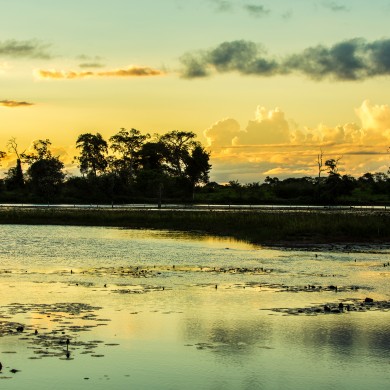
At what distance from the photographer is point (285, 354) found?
19.2 m

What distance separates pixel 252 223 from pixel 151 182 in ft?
306

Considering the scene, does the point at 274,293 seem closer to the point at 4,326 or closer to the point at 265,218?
the point at 4,326

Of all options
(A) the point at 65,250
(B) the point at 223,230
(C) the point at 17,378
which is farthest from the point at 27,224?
(C) the point at 17,378

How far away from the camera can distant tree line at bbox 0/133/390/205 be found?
529ft

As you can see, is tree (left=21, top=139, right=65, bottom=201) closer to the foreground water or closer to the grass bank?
the grass bank

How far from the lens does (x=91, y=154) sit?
18950 centimetres

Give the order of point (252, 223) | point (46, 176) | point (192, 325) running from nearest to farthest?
1. point (192, 325)
2. point (252, 223)
3. point (46, 176)

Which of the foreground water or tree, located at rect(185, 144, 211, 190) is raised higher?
tree, located at rect(185, 144, 211, 190)

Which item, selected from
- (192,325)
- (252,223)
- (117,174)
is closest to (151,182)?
(117,174)

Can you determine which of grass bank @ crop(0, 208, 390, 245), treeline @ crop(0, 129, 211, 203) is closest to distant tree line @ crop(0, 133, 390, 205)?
treeline @ crop(0, 129, 211, 203)

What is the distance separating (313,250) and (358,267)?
12138mm

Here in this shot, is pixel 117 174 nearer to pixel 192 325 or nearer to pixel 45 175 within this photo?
pixel 45 175

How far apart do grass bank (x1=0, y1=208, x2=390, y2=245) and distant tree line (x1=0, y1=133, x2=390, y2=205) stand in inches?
2269

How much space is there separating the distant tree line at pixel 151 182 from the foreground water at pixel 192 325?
381 ft
